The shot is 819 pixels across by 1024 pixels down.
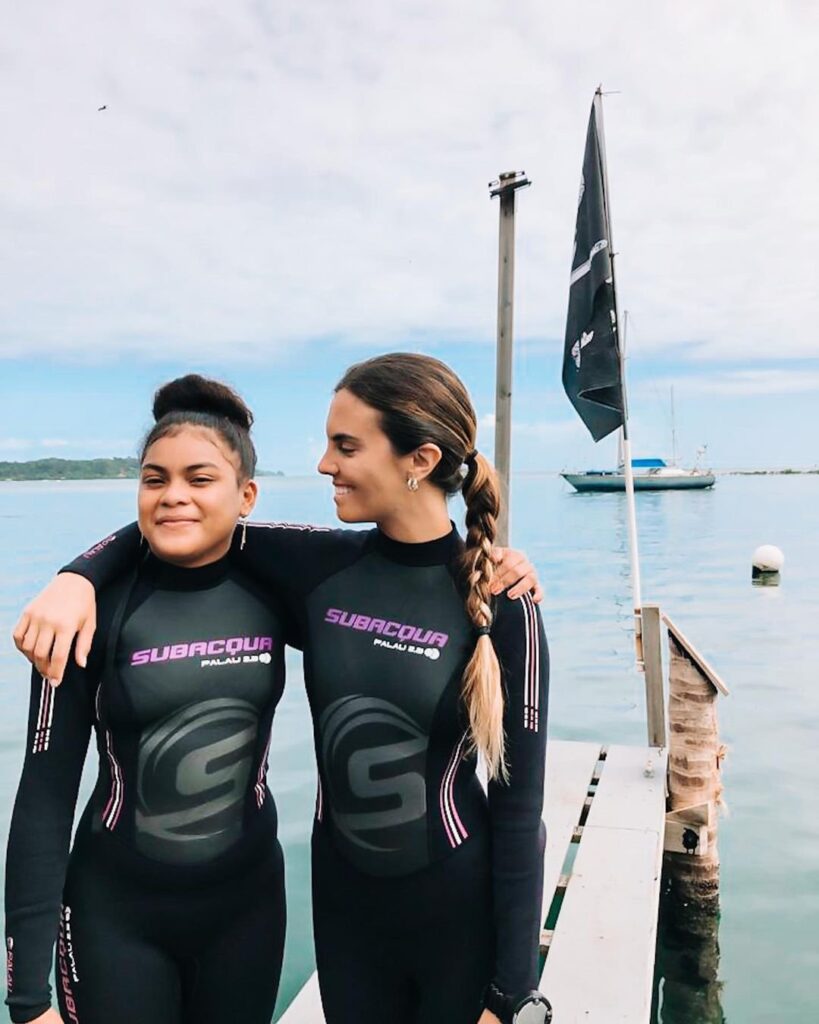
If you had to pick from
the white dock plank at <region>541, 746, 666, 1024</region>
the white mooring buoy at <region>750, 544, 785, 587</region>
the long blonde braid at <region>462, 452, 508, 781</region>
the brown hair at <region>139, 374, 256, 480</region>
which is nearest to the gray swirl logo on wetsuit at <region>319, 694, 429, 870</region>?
the long blonde braid at <region>462, 452, 508, 781</region>

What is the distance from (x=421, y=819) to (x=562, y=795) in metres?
3.62

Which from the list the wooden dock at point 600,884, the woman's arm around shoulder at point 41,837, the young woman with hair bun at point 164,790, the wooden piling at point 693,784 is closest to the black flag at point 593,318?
the wooden piling at point 693,784

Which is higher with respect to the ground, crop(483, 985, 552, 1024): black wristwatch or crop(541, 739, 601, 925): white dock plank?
crop(541, 739, 601, 925): white dock plank

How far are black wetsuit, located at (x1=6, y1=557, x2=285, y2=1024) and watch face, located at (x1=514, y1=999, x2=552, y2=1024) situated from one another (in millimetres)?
635

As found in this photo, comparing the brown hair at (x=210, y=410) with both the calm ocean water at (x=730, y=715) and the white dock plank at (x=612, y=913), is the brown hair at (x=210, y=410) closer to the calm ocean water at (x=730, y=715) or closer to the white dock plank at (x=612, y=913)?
the white dock plank at (x=612, y=913)

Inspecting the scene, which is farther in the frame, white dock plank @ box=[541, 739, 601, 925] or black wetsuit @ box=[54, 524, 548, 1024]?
white dock plank @ box=[541, 739, 601, 925]

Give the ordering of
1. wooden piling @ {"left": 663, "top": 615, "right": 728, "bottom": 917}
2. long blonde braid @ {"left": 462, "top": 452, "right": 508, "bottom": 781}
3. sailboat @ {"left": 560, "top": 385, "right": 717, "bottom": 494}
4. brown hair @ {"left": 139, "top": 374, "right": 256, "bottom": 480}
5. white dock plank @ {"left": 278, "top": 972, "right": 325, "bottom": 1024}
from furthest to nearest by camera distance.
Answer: sailboat @ {"left": 560, "top": 385, "right": 717, "bottom": 494}
wooden piling @ {"left": 663, "top": 615, "right": 728, "bottom": 917}
white dock plank @ {"left": 278, "top": 972, "right": 325, "bottom": 1024}
brown hair @ {"left": 139, "top": 374, "right": 256, "bottom": 480}
long blonde braid @ {"left": 462, "top": 452, "right": 508, "bottom": 781}

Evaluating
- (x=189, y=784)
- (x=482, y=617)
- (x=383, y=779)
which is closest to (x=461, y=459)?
(x=482, y=617)

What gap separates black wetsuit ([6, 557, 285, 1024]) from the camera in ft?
6.11

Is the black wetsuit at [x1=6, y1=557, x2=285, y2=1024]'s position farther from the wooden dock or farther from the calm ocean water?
the calm ocean water

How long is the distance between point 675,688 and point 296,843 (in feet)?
12.7

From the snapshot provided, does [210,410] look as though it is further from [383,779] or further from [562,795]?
[562,795]

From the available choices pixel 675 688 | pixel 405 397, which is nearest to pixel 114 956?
pixel 405 397

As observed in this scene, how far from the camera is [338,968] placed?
2.05 m
